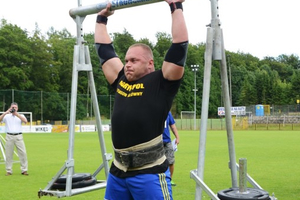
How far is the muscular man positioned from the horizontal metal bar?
121cm

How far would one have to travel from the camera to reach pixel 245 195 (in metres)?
4.32

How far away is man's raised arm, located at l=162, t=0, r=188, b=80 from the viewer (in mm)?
3779

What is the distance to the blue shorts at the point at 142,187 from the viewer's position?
3.72m

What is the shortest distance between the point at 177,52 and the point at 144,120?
0.65 metres

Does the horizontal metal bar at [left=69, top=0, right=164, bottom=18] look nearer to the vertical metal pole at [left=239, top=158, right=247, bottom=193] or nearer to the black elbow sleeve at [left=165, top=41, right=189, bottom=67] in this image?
the black elbow sleeve at [left=165, top=41, right=189, bottom=67]

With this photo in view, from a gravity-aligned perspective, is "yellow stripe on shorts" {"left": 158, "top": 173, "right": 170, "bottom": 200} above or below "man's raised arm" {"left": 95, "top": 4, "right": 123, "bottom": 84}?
below

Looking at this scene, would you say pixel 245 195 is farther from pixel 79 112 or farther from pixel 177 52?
pixel 79 112

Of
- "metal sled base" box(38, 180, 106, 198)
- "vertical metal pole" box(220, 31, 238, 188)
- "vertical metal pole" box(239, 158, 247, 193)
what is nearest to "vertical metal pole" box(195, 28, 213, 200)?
"vertical metal pole" box(220, 31, 238, 188)

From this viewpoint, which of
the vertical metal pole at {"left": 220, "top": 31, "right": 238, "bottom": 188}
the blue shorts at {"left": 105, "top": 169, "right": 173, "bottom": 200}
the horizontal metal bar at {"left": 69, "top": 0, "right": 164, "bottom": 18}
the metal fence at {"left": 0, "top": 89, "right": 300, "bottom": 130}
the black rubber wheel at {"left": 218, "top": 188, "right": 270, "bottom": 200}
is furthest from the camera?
the metal fence at {"left": 0, "top": 89, "right": 300, "bottom": 130}

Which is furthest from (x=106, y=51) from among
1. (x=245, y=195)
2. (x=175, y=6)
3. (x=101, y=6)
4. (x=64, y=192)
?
(x=64, y=192)

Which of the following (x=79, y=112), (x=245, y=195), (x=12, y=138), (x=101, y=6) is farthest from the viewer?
(x=79, y=112)

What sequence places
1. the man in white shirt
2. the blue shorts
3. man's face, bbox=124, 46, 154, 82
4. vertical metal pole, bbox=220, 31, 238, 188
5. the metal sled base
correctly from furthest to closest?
the man in white shirt → the metal sled base → vertical metal pole, bbox=220, 31, 238, 188 → man's face, bbox=124, 46, 154, 82 → the blue shorts

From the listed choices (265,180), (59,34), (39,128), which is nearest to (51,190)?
(265,180)

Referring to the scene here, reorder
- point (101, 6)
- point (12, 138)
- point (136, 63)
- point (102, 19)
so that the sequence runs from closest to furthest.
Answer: point (136, 63) < point (102, 19) < point (101, 6) < point (12, 138)
